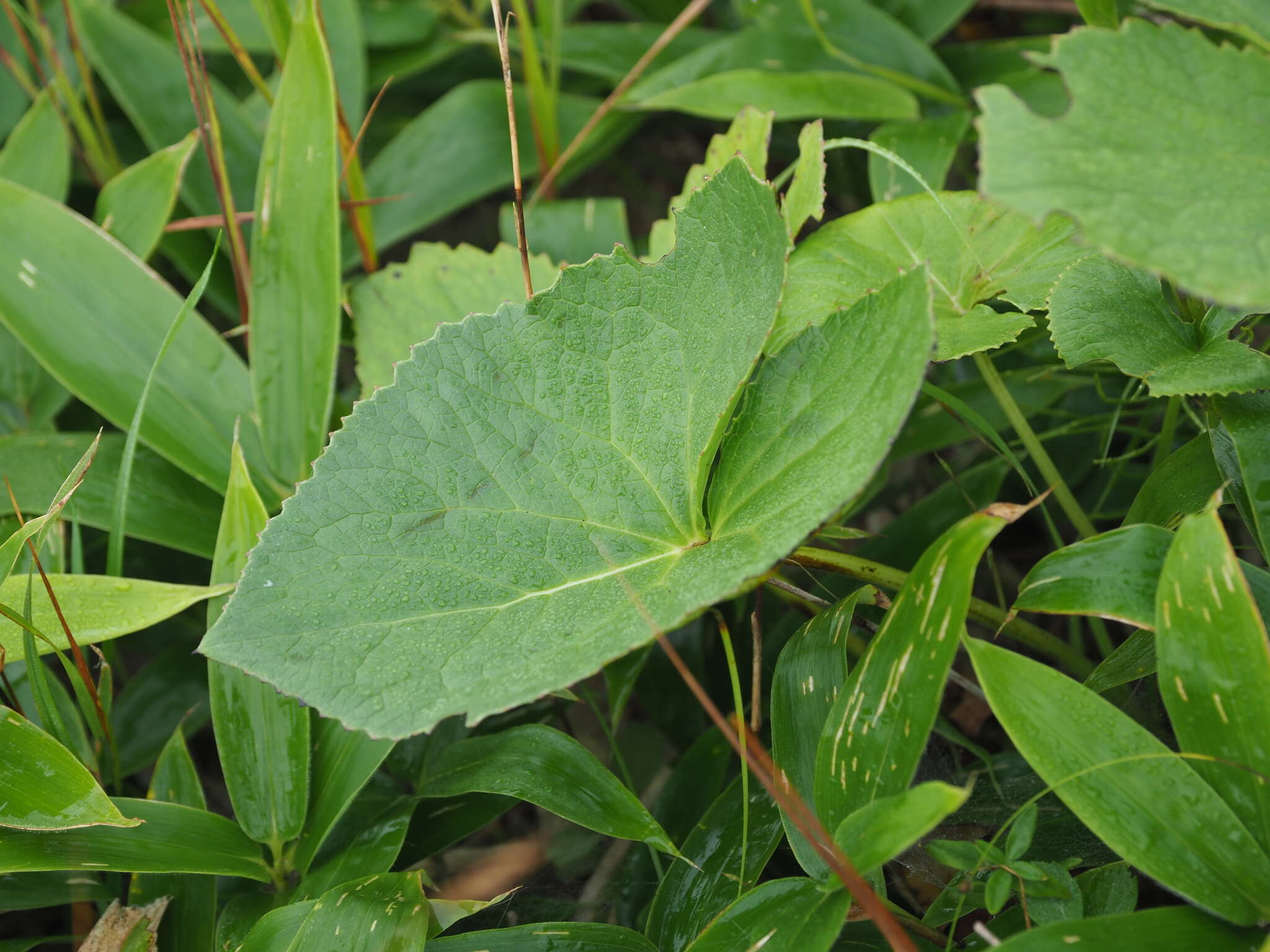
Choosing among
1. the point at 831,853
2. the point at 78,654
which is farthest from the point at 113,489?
the point at 831,853

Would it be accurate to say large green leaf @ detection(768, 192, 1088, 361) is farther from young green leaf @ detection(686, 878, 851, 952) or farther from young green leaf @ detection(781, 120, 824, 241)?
young green leaf @ detection(686, 878, 851, 952)

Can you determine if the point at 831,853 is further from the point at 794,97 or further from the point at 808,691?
the point at 794,97

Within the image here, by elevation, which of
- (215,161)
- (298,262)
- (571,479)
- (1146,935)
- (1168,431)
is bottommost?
(1146,935)

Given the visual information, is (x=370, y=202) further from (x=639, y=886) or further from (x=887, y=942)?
(x=887, y=942)

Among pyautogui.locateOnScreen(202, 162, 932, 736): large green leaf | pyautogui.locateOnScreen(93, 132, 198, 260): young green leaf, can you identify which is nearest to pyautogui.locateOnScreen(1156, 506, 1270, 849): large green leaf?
pyautogui.locateOnScreen(202, 162, 932, 736): large green leaf

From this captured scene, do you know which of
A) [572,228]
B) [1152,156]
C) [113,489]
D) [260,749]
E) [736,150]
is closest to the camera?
[1152,156]
